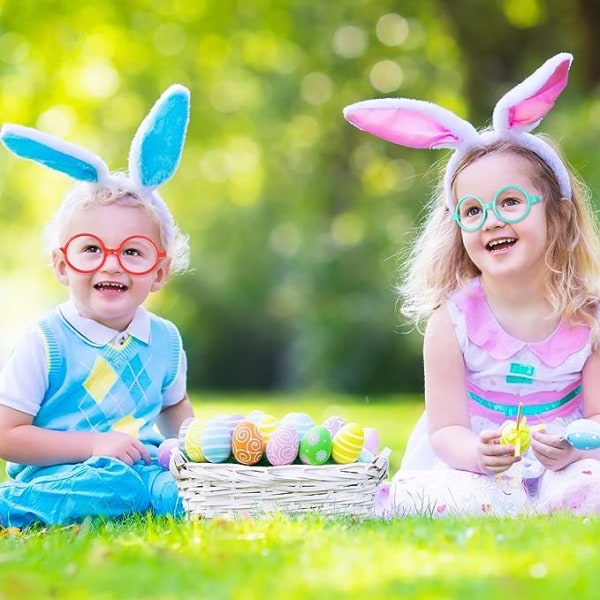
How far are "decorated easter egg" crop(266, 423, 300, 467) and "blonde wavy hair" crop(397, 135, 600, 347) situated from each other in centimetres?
103

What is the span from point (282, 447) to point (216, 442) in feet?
0.66

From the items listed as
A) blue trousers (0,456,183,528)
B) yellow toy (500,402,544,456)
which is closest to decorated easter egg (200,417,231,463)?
blue trousers (0,456,183,528)

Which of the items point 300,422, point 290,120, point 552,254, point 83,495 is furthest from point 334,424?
point 290,120

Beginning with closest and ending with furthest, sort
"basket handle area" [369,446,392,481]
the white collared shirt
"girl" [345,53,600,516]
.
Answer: "basket handle area" [369,446,392,481], the white collared shirt, "girl" [345,53,600,516]

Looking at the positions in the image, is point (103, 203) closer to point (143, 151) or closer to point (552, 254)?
point (143, 151)

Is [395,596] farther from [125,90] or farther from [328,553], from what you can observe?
[125,90]

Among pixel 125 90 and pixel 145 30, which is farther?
pixel 125 90

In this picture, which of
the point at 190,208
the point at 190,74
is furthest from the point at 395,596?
the point at 190,208

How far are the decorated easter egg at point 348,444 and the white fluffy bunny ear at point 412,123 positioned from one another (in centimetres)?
116

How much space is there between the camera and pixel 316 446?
3.23 meters

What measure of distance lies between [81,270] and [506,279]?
1.51m

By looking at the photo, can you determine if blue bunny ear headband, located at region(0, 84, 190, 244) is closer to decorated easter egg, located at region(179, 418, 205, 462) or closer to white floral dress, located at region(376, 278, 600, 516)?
decorated easter egg, located at region(179, 418, 205, 462)

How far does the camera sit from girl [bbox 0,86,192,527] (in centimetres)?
350

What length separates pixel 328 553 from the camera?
2490 millimetres
